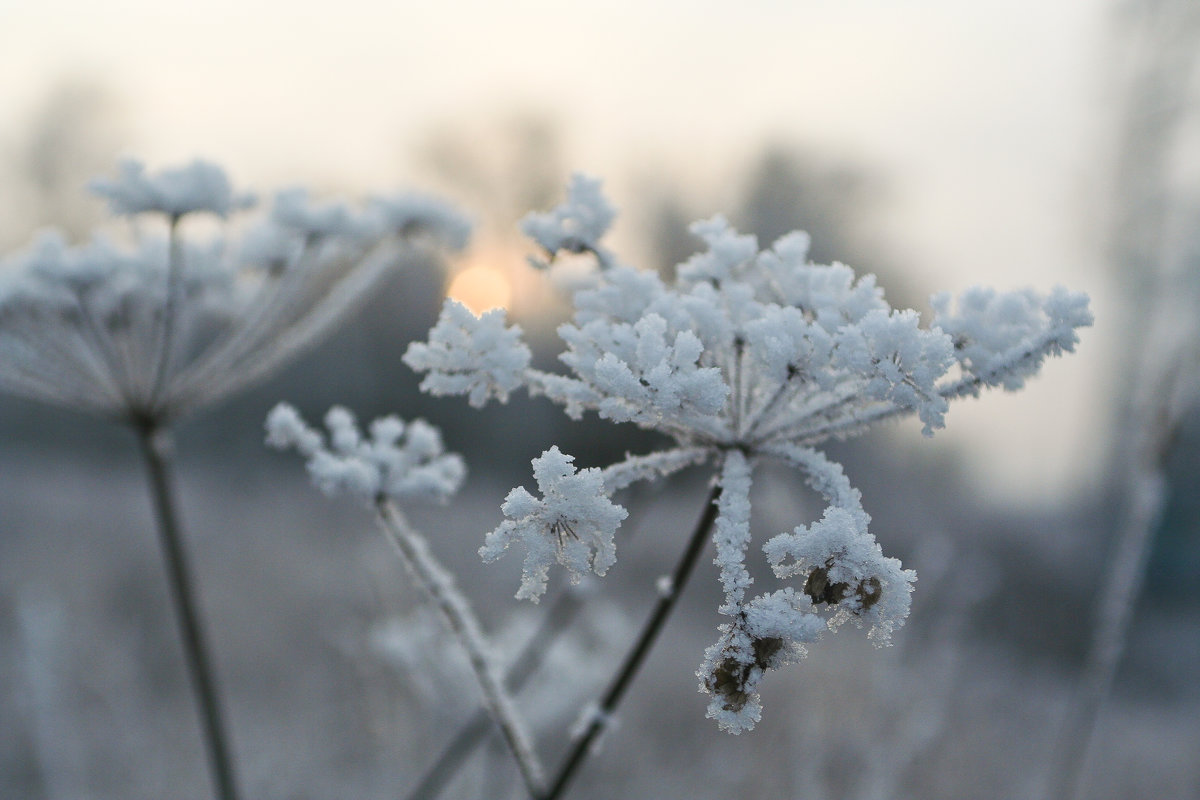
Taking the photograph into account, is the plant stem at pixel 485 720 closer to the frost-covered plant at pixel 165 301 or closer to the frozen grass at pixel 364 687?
the frozen grass at pixel 364 687

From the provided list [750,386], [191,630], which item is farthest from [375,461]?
[191,630]

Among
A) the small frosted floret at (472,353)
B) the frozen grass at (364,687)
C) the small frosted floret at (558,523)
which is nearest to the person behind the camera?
the small frosted floret at (558,523)

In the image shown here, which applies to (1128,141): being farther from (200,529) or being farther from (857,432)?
(200,529)

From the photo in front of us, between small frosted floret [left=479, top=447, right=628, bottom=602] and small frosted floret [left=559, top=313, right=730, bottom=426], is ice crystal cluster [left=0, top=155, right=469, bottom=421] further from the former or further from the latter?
small frosted floret [left=479, top=447, right=628, bottom=602]

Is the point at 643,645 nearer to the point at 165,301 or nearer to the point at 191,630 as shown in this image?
the point at 191,630

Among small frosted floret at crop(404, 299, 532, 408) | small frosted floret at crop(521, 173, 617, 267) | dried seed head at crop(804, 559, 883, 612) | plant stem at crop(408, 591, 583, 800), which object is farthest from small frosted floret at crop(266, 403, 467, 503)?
plant stem at crop(408, 591, 583, 800)

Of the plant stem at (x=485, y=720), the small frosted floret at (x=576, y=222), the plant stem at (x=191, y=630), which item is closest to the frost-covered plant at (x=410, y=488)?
the small frosted floret at (x=576, y=222)
